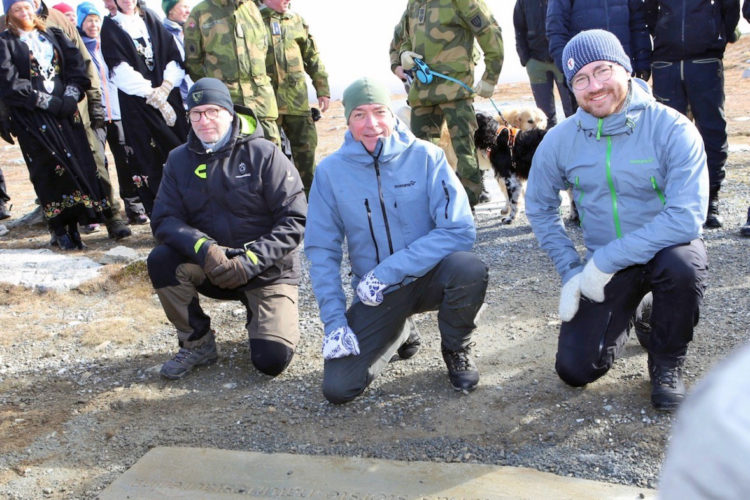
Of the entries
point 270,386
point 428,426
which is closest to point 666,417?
point 428,426

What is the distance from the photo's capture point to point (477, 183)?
5.37 meters

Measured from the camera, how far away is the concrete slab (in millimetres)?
2354

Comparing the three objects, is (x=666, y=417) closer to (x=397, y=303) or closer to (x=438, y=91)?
(x=397, y=303)

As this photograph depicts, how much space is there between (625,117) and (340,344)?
4.98 ft

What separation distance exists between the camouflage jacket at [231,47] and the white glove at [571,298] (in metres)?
3.12

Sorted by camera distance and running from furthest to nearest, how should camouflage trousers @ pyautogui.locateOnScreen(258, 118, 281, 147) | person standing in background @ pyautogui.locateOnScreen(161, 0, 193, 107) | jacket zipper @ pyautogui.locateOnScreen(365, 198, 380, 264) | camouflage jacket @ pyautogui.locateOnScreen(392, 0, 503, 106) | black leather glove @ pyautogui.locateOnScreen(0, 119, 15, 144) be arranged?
person standing in background @ pyautogui.locateOnScreen(161, 0, 193, 107)
black leather glove @ pyautogui.locateOnScreen(0, 119, 15, 144)
camouflage trousers @ pyautogui.locateOnScreen(258, 118, 281, 147)
camouflage jacket @ pyautogui.locateOnScreen(392, 0, 503, 106)
jacket zipper @ pyautogui.locateOnScreen(365, 198, 380, 264)

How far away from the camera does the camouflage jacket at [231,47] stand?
16.8 feet

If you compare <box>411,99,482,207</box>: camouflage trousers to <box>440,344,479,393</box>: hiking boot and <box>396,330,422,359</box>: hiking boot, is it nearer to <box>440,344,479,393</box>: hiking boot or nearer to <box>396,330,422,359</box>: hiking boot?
<box>396,330,422,359</box>: hiking boot

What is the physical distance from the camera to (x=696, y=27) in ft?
15.0

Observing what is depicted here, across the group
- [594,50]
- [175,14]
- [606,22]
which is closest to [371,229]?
[594,50]

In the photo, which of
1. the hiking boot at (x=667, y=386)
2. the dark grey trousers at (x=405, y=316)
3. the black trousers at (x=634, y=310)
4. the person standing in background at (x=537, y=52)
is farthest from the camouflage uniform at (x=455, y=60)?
the hiking boot at (x=667, y=386)

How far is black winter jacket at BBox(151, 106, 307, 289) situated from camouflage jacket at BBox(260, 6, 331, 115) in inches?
87.0

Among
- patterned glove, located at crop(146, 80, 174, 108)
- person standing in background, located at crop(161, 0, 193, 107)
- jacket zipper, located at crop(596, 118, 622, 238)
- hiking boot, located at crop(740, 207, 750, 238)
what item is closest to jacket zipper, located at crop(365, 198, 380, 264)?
jacket zipper, located at crop(596, 118, 622, 238)

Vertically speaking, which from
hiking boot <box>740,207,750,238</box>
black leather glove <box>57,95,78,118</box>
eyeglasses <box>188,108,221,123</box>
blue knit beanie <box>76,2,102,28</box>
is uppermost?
blue knit beanie <box>76,2,102,28</box>
